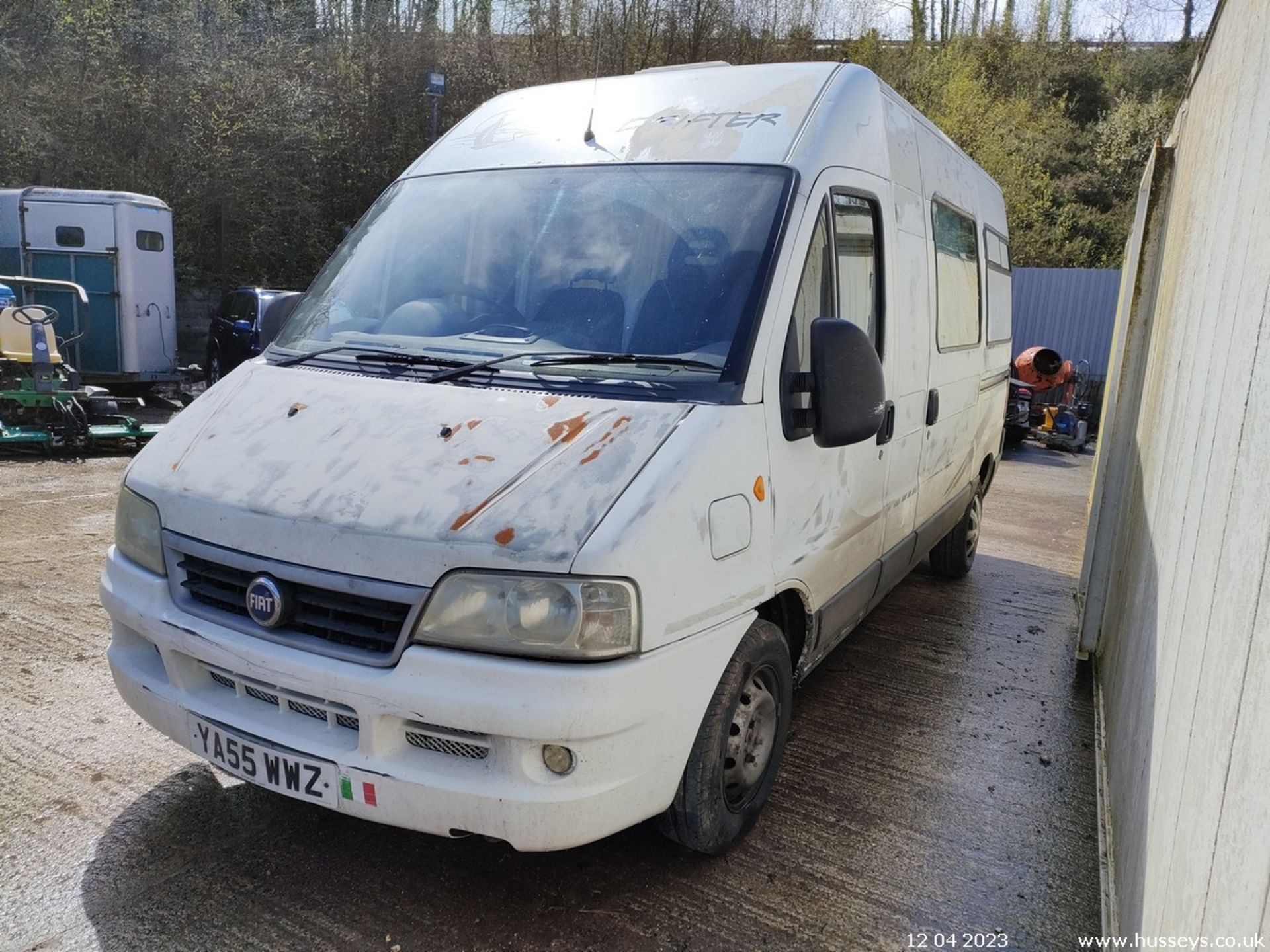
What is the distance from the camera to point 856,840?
11.0 feet

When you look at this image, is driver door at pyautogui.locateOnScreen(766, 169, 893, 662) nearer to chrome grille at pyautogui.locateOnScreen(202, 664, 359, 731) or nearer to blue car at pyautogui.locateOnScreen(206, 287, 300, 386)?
chrome grille at pyautogui.locateOnScreen(202, 664, 359, 731)

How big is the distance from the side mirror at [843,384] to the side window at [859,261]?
478 millimetres

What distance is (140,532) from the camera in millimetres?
3121

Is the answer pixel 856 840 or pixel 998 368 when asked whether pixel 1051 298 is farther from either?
pixel 856 840

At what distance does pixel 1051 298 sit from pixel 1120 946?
1847 cm

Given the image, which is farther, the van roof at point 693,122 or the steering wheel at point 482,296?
the van roof at point 693,122

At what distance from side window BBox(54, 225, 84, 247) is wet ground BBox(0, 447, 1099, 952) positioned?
33.3ft

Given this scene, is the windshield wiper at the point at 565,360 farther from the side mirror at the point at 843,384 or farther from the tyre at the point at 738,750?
the tyre at the point at 738,750

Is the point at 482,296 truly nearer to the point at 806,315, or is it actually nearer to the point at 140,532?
the point at 806,315

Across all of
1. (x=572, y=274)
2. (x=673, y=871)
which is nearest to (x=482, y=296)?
(x=572, y=274)

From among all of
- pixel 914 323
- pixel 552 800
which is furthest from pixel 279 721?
pixel 914 323

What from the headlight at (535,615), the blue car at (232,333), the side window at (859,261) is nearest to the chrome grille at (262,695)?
the headlight at (535,615)

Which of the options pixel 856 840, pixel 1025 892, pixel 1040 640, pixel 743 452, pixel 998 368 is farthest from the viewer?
pixel 998 368

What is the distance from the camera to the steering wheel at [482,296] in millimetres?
3396
